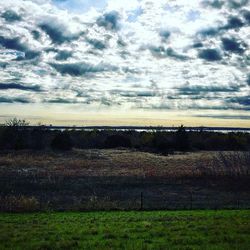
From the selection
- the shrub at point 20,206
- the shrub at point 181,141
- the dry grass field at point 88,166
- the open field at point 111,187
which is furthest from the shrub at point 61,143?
the shrub at point 20,206

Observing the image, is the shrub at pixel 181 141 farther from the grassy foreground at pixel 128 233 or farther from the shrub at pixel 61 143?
the grassy foreground at pixel 128 233

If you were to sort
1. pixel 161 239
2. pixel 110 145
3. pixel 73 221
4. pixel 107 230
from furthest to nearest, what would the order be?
pixel 110 145, pixel 73 221, pixel 107 230, pixel 161 239

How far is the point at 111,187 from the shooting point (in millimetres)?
44844

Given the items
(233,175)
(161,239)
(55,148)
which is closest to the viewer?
(161,239)

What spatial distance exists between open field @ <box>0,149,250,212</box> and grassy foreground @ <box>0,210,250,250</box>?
8.25 metres

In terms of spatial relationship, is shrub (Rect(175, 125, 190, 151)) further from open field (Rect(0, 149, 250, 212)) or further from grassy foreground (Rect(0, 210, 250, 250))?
grassy foreground (Rect(0, 210, 250, 250))

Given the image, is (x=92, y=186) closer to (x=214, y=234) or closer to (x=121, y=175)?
(x=121, y=175)

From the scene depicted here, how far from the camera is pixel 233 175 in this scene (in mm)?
56688

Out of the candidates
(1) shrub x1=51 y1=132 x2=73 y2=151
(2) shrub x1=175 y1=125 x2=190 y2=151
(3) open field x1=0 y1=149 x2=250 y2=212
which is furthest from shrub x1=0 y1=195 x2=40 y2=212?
(2) shrub x1=175 y1=125 x2=190 y2=151

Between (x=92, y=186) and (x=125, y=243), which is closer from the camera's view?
(x=125, y=243)

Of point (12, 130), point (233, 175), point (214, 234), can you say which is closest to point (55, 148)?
point (12, 130)

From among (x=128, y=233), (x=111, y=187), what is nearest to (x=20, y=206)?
(x=128, y=233)

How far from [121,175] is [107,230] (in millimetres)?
38367

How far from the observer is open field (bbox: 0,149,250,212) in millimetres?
30828
